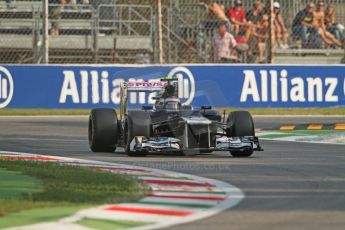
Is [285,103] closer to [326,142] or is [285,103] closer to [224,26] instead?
[224,26]

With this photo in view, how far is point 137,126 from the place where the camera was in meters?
13.6

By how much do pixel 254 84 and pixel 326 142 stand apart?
664 centimetres

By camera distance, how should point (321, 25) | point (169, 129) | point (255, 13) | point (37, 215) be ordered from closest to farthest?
point (37, 215) < point (169, 129) < point (255, 13) < point (321, 25)

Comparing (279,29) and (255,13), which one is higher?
(255,13)

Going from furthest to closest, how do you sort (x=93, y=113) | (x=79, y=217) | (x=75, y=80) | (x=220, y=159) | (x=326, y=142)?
(x=75, y=80) → (x=326, y=142) → (x=93, y=113) → (x=220, y=159) → (x=79, y=217)

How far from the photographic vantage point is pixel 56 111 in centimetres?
2305

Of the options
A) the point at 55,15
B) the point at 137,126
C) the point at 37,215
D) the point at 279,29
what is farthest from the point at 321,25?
the point at 37,215

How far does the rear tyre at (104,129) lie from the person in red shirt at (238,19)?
1109 cm

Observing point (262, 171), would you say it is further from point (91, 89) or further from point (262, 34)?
point (262, 34)

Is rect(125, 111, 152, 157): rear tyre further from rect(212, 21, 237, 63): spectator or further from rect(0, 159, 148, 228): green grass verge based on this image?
rect(212, 21, 237, 63): spectator

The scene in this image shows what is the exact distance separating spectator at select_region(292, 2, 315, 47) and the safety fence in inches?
1.0

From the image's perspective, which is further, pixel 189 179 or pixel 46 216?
pixel 189 179

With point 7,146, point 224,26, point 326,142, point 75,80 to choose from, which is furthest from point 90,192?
point 224,26

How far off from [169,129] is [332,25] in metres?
13.2
